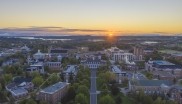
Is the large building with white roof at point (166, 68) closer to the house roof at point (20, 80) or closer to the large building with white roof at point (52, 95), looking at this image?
the house roof at point (20, 80)

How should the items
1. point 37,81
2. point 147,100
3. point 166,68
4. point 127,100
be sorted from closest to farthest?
1. point 147,100
2. point 127,100
3. point 37,81
4. point 166,68

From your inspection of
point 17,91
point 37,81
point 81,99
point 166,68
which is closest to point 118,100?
point 81,99

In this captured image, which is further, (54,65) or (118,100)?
(54,65)

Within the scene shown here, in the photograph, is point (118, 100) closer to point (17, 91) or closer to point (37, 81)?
point (17, 91)

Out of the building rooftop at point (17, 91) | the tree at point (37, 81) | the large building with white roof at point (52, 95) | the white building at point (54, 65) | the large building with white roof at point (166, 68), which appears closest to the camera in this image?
the large building with white roof at point (52, 95)

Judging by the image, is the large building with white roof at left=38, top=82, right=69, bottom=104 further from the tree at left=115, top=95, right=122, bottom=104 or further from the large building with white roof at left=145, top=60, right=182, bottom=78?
the large building with white roof at left=145, top=60, right=182, bottom=78

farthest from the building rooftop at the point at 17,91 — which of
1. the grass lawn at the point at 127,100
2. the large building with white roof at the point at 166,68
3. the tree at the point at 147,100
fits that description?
the large building with white roof at the point at 166,68

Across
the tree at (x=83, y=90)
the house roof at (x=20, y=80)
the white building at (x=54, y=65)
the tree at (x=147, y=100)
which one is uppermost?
the tree at (x=83, y=90)

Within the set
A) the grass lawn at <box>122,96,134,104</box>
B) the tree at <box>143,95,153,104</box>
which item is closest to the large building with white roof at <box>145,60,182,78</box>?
the grass lawn at <box>122,96,134,104</box>

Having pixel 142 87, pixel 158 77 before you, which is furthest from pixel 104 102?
pixel 158 77

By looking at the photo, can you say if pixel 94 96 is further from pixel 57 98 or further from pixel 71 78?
pixel 71 78

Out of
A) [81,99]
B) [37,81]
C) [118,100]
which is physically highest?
[81,99]

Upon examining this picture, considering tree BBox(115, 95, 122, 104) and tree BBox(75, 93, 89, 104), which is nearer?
tree BBox(75, 93, 89, 104)

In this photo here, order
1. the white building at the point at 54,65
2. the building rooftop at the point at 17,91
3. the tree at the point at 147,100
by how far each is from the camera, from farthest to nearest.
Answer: the white building at the point at 54,65
the building rooftop at the point at 17,91
the tree at the point at 147,100
